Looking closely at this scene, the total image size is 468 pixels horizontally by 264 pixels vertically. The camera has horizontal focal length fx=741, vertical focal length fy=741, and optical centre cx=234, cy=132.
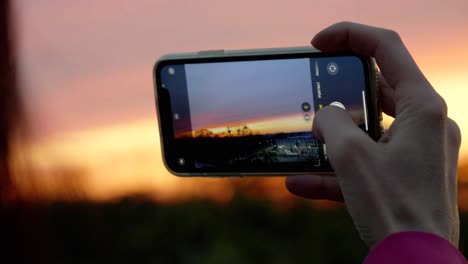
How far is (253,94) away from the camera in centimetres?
130

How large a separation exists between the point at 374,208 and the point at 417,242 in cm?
7

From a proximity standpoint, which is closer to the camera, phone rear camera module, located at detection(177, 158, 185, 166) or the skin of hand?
the skin of hand

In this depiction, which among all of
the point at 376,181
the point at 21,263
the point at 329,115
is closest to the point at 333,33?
the point at 329,115

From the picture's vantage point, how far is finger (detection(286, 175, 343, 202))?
1201 mm

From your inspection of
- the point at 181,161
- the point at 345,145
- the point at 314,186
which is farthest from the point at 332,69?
the point at 345,145

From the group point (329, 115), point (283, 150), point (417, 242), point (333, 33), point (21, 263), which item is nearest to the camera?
point (417, 242)

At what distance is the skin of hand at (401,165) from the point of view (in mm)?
783

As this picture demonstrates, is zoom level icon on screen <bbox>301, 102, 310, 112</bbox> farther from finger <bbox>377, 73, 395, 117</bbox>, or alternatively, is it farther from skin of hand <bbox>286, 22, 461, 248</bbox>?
skin of hand <bbox>286, 22, 461, 248</bbox>

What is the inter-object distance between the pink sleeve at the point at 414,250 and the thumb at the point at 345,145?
97 millimetres

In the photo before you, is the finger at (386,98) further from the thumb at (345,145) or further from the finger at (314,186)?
the thumb at (345,145)

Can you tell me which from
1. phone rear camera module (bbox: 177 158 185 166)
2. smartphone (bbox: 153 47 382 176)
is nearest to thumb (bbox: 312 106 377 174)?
smartphone (bbox: 153 47 382 176)

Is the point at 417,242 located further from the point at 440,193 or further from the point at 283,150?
the point at 283,150

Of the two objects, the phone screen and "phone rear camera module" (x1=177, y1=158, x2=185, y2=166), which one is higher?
the phone screen

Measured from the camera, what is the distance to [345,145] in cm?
82
